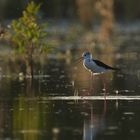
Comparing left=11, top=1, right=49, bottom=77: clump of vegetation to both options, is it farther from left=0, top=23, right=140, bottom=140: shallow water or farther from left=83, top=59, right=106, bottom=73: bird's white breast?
left=83, top=59, right=106, bottom=73: bird's white breast

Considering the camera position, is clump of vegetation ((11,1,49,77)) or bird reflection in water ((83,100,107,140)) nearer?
bird reflection in water ((83,100,107,140))

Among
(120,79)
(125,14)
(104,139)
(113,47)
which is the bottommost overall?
(104,139)

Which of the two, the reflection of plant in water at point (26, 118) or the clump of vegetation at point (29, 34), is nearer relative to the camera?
the reflection of plant in water at point (26, 118)

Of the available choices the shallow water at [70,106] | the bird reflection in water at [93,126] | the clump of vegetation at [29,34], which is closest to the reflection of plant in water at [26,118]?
the shallow water at [70,106]

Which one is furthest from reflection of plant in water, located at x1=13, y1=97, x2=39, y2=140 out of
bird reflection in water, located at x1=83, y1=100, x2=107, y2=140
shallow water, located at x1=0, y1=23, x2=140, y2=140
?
bird reflection in water, located at x1=83, y1=100, x2=107, y2=140

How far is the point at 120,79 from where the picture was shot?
21.2 m

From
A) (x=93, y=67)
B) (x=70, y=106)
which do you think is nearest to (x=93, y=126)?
(x=70, y=106)

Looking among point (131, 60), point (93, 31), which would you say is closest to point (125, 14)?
point (93, 31)

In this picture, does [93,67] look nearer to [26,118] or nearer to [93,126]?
[26,118]

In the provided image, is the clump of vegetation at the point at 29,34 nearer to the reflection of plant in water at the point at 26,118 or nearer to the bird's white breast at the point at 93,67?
the bird's white breast at the point at 93,67

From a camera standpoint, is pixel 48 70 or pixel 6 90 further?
pixel 48 70

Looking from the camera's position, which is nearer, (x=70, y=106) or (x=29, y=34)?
(x=70, y=106)

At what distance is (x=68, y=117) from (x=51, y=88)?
4.94m

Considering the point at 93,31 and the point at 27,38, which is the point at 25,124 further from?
Result: the point at 93,31
